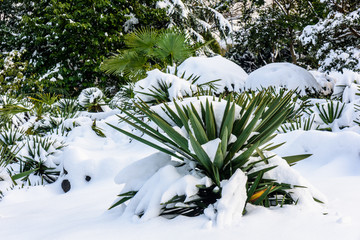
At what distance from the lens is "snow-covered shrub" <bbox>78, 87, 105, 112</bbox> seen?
7.78 m

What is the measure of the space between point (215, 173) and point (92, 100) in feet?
22.5

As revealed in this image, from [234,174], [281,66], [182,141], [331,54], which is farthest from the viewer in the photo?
[331,54]

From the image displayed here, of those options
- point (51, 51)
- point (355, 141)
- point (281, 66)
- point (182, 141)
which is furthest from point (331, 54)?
point (51, 51)

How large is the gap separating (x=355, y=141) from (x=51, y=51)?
16.4 meters

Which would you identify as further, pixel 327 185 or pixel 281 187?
pixel 327 185

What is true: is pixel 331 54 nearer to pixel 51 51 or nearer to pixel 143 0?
pixel 143 0

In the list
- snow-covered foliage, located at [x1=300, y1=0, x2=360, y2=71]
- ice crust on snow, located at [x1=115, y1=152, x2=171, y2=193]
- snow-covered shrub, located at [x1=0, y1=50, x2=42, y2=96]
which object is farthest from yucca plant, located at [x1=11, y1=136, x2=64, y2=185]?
snow-covered foliage, located at [x1=300, y1=0, x2=360, y2=71]

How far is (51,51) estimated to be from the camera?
16.1m

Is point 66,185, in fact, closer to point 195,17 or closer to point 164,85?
point 164,85

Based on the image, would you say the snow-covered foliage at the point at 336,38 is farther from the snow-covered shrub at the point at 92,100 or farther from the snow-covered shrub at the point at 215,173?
the snow-covered shrub at the point at 215,173

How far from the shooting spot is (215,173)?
4.77ft

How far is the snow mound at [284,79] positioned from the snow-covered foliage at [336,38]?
11.9 ft

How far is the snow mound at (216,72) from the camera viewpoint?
575cm

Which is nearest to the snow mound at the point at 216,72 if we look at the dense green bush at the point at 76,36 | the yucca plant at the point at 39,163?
the yucca plant at the point at 39,163
